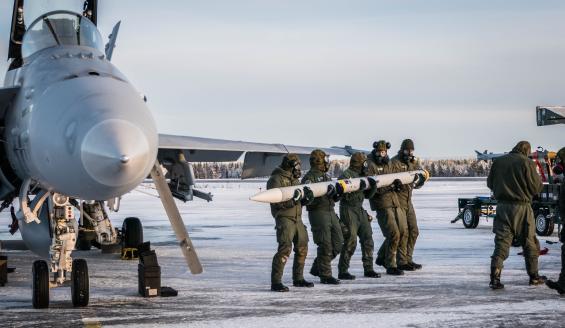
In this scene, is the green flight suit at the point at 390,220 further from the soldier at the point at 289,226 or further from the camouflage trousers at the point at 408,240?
the soldier at the point at 289,226

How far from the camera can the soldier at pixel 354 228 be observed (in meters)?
13.1

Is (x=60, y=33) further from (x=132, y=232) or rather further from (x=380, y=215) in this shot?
(x=132, y=232)

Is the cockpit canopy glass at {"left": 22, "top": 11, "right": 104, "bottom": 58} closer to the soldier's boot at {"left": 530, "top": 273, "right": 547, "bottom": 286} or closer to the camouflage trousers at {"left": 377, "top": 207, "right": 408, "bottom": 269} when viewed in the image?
the camouflage trousers at {"left": 377, "top": 207, "right": 408, "bottom": 269}

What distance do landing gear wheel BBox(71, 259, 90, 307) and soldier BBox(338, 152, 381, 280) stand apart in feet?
13.4

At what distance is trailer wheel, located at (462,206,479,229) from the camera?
22.4 meters

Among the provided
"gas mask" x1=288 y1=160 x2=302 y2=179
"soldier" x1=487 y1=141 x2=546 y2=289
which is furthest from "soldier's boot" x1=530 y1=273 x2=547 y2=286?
"gas mask" x1=288 y1=160 x2=302 y2=179

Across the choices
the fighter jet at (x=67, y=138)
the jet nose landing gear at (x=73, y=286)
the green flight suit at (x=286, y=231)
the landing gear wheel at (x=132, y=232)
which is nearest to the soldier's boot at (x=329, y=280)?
the green flight suit at (x=286, y=231)

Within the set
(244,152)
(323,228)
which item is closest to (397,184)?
(323,228)

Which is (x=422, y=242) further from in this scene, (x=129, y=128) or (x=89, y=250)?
(x=129, y=128)

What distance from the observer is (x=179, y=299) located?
11102mm

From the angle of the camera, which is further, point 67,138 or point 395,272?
point 395,272

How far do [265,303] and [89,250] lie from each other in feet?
28.4

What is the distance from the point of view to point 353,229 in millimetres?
13117

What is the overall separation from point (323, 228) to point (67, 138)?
500cm
